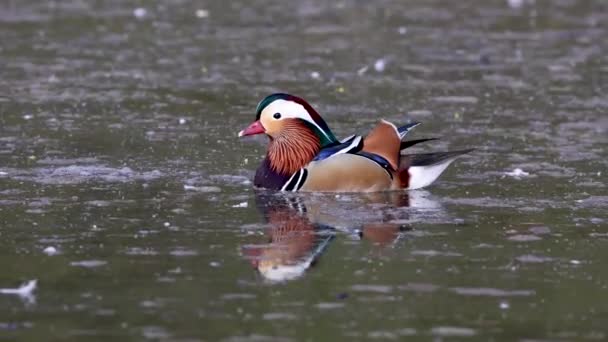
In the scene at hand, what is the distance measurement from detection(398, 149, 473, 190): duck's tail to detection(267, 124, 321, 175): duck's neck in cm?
64

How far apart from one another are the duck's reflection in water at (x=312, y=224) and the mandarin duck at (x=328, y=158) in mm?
98

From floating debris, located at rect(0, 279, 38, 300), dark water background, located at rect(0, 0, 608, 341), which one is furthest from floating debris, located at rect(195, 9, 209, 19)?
floating debris, located at rect(0, 279, 38, 300)

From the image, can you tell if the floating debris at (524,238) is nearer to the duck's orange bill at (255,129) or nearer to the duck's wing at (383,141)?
the duck's wing at (383,141)

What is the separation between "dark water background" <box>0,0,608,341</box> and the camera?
7016 millimetres

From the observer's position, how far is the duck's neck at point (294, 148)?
10227mm

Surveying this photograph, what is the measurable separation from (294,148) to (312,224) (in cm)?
146

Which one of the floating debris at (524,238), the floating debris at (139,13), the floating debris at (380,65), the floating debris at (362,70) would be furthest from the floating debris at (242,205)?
the floating debris at (139,13)

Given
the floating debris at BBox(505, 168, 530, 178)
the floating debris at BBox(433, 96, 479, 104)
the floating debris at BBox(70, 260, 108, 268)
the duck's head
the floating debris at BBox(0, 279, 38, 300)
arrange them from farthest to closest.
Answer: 1. the floating debris at BBox(433, 96, 479, 104)
2. the floating debris at BBox(505, 168, 530, 178)
3. the duck's head
4. the floating debris at BBox(70, 260, 108, 268)
5. the floating debris at BBox(0, 279, 38, 300)

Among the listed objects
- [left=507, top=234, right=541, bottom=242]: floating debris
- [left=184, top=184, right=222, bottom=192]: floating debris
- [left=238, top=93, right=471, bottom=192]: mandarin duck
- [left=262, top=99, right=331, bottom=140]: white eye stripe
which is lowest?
[left=507, top=234, right=541, bottom=242]: floating debris

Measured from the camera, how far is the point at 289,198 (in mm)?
9922

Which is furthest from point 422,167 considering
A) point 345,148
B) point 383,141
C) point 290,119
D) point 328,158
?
point 290,119

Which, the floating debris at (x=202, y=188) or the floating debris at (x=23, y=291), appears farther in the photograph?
the floating debris at (x=202, y=188)

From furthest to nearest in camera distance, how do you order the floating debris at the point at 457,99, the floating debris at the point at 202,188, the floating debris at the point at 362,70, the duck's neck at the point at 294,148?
the floating debris at the point at 362,70
the floating debris at the point at 457,99
the duck's neck at the point at 294,148
the floating debris at the point at 202,188

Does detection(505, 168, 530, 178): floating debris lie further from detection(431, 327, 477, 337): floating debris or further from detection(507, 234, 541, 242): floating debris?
detection(431, 327, 477, 337): floating debris
